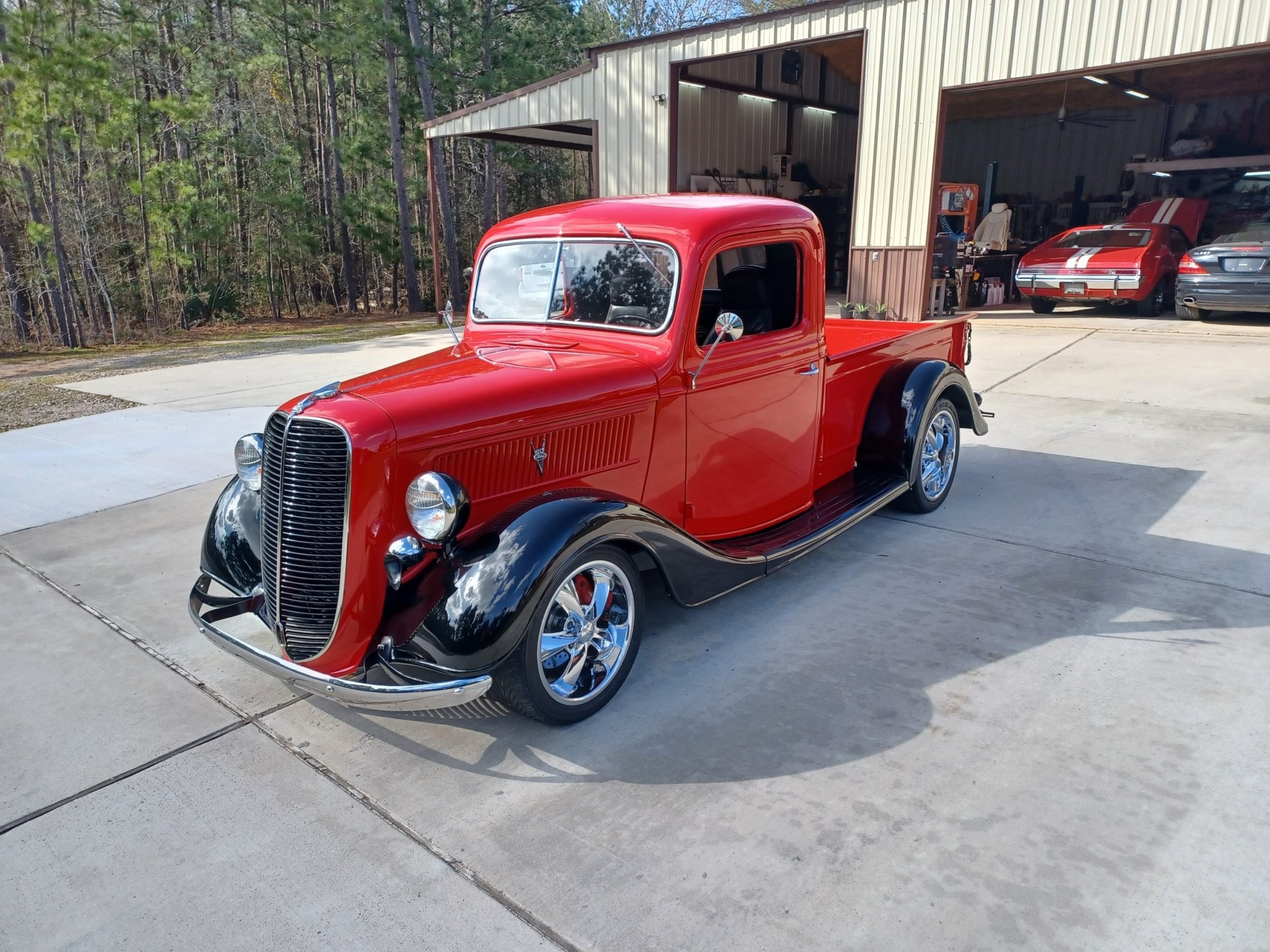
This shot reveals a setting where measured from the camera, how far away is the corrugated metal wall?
34.2 ft

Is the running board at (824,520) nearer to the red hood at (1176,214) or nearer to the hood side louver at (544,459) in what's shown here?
the hood side louver at (544,459)

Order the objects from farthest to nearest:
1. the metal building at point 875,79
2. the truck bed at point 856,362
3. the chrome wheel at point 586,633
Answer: the metal building at point 875,79
the truck bed at point 856,362
the chrome wheel at point 586,633

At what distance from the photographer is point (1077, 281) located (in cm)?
1355

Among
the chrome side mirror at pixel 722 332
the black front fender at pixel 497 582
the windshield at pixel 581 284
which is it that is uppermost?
the windshield at pixel 581 284

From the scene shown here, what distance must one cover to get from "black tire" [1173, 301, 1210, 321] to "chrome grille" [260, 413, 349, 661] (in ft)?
44.6

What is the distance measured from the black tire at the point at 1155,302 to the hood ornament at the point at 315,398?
13.8 metres

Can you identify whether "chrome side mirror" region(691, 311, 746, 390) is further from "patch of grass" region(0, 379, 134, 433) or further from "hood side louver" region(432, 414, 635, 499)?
"patch of grass" region(0, 379, 134, 433)

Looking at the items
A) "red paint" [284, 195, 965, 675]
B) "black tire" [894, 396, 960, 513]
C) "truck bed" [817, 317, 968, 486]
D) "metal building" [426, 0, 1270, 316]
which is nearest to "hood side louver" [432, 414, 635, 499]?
"red paint" [284, 195, 965, 675]

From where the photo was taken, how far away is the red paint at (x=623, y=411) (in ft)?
9.51

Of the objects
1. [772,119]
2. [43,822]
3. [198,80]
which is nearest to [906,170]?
[772,119]

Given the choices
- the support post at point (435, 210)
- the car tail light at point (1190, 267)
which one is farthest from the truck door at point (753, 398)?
the support post at point (435, 210)

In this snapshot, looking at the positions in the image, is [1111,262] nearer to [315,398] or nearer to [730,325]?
[730,325]

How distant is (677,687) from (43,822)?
2144 millimetres

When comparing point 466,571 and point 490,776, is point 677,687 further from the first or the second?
point 466,571
